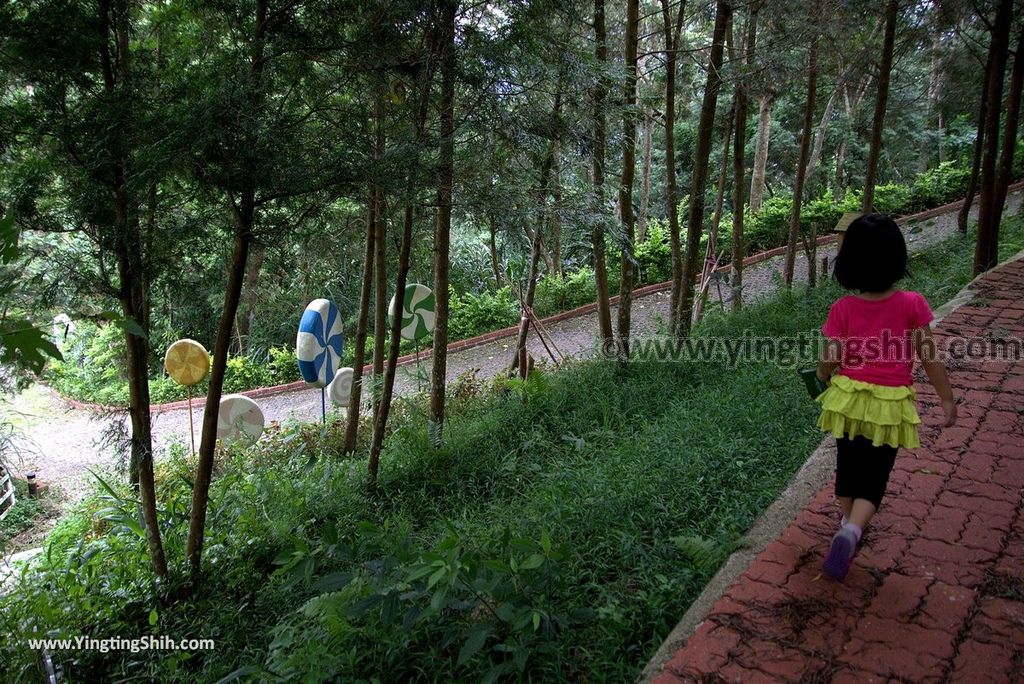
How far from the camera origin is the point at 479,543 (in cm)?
379

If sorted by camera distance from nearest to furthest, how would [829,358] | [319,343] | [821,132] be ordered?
1. [829,358]
2. [319,343]
3. [821,132]

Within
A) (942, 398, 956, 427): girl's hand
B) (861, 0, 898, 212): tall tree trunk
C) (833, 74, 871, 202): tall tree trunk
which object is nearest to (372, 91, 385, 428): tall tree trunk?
(942, 398, 956, 427): girl's hand

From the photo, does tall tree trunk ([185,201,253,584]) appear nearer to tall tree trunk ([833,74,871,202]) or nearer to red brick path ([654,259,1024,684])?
red brick path ([654,259,1024,684])

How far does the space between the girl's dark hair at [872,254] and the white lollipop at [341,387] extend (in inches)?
237

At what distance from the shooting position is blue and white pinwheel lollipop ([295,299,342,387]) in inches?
272

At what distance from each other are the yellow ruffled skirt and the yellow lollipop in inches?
227

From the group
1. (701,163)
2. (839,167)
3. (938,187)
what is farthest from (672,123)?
(938,187)

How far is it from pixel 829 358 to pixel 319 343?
538 cm

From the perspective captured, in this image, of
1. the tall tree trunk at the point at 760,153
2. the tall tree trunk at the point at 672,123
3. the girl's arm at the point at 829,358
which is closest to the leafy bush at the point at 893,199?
the tall tree trunk at the point at 760,153

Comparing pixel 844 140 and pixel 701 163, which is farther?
pixel 844 140

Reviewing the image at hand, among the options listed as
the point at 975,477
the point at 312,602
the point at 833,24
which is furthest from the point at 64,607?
the point at 833,24

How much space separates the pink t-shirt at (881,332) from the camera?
8.63ft

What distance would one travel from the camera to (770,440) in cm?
425

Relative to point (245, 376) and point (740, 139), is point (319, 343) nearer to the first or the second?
point (740, 139)
